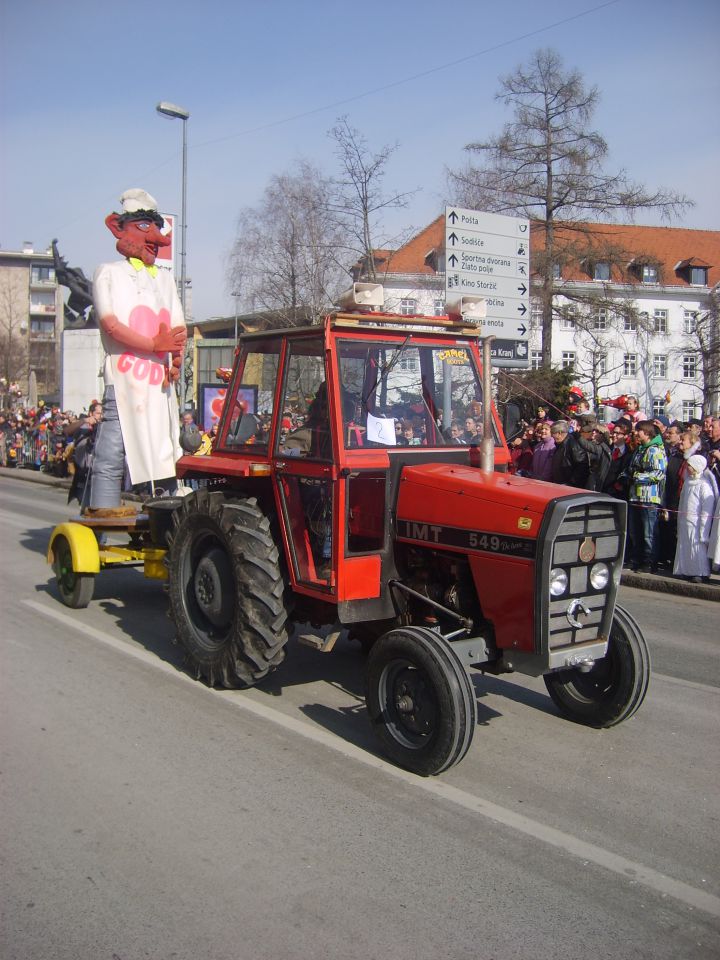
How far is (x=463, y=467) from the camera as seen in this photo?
5.12 m

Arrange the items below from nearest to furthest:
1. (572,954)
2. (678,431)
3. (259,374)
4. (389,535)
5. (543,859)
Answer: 1. (572,954)
2. (543,859)
3. (389,535)
4. (259,374)
5. (678,431)

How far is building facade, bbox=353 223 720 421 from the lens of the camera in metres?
24.2

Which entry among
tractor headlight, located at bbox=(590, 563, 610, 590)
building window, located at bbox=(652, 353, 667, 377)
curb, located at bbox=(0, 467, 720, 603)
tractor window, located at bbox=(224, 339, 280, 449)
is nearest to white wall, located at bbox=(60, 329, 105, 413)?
curb, located at bbox=(0, 467, 720, 603)

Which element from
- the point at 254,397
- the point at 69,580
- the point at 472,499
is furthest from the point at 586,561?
→ the point at 69,580

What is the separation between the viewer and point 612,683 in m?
5.02

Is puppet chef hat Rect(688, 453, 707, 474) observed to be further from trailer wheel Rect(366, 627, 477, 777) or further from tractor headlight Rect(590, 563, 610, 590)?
trailer wheel Rect(366, 627, 477, 777)

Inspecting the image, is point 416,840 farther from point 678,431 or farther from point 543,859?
point 678,431

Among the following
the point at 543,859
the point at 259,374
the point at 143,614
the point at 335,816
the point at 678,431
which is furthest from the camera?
the point at 678,431

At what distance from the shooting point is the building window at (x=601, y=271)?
26.8 metres

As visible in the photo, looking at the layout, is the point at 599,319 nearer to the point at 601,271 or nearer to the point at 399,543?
the point at 601,271

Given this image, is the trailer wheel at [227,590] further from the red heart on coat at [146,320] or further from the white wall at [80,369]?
the white wall at [80,369]

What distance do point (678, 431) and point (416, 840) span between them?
7.91 m

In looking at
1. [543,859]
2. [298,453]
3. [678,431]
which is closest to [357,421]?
[298,453]

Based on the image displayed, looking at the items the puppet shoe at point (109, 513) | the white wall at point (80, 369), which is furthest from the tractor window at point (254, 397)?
the white wall at point (80, 369)
